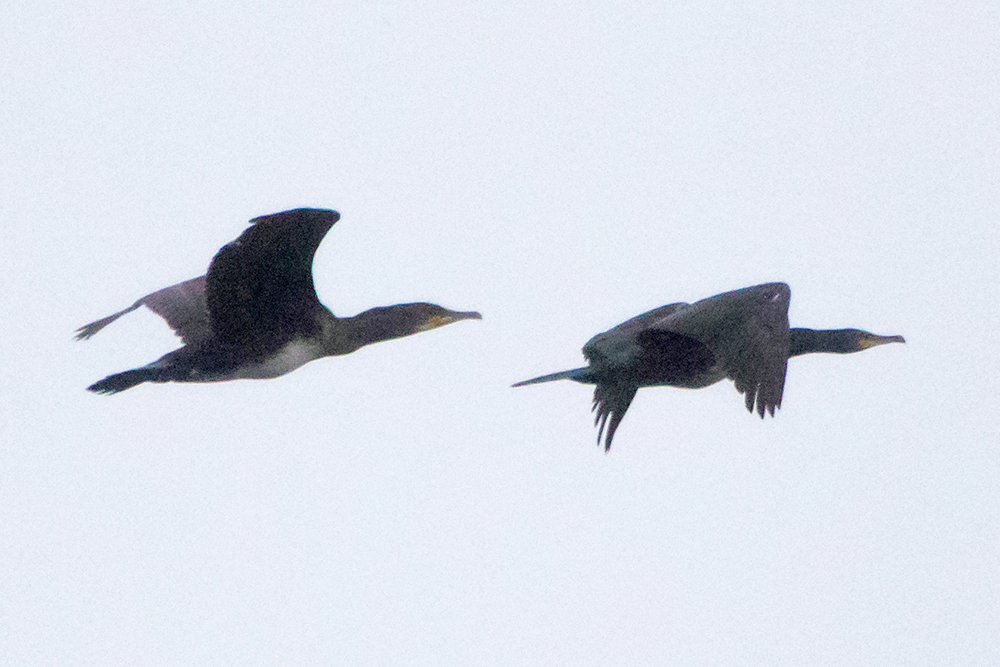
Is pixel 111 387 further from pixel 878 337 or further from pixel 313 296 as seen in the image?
pixel 878 337

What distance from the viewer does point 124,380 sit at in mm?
12664

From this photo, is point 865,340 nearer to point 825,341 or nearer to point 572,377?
point 825,341

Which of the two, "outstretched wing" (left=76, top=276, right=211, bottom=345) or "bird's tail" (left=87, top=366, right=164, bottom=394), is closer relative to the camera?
"bird's tail" (left=87, top=366, right=164, bottom=394)

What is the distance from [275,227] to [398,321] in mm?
1677

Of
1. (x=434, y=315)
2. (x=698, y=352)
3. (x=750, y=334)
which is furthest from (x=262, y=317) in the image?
(x=750, y=334)

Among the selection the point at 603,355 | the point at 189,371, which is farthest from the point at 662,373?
the point at 189,371

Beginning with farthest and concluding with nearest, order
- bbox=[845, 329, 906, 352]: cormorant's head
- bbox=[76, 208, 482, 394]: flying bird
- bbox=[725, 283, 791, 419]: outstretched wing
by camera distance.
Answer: bbox=[845, 329, 906, 352]: cormorant's head, bbox=[76, 208, 482, 394]: flying bird, bbox=[725, 283, 791, 419]: outstretched wing

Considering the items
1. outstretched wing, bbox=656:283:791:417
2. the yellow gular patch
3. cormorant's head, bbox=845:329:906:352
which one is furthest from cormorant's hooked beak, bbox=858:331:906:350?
the yellow gular patch

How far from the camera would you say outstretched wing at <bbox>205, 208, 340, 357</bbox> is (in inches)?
470

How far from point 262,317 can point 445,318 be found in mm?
1319

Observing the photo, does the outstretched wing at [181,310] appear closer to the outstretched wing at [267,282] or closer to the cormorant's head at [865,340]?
the outstretched wing at [267,282]

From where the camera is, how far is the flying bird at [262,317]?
12.1 meters

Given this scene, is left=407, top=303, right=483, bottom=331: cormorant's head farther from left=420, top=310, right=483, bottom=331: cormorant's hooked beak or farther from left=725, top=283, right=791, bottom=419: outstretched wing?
left=725, top=283, right=791, bottom=419: outstretched wing

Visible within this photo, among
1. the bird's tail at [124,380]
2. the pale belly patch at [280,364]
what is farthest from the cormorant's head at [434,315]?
the bird's tail at [124,380]
